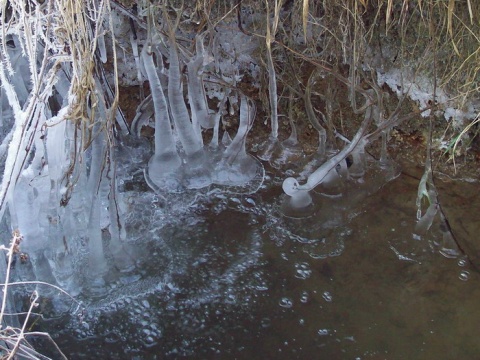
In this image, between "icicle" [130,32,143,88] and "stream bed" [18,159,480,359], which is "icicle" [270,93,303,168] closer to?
"stream bed" [18,159,480,359]

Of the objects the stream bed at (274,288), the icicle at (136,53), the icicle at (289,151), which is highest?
the icicle at (136,53)

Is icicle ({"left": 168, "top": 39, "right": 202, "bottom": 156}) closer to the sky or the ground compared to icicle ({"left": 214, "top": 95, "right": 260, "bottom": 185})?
closer to the sky

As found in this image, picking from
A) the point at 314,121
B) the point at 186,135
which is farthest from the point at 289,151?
the point at 186,135

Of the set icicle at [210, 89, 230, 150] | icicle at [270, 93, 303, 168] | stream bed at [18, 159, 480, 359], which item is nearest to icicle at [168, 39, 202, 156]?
icicle at [210, 89, 230, 150]

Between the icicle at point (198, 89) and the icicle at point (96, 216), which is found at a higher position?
the icicle at point (198, 89)

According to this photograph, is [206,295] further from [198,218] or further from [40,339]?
Answer: [40,339]

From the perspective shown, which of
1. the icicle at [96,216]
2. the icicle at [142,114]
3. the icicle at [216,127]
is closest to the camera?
the icicle at [96,216]

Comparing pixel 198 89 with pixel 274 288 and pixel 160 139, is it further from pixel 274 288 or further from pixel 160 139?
pixel 274 288

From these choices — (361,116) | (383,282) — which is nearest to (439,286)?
(383,282)

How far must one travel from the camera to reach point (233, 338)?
191 cm

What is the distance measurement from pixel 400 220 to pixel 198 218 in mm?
750

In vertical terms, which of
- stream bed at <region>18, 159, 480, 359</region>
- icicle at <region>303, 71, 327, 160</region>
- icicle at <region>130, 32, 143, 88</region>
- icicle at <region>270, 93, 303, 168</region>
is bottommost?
stream bed at <region>18, 159, 480, 359</region>

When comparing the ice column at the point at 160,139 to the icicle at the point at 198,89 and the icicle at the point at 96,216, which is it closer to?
the icicle at the point at 198,89

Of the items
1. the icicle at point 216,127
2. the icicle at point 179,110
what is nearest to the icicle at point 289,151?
the icicle at point 216,127
